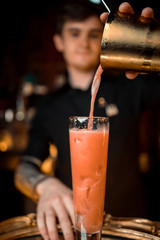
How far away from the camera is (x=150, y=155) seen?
4.26 meters

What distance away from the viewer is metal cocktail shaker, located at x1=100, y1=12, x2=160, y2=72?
801mm

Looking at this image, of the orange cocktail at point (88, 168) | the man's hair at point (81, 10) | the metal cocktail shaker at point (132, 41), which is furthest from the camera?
the man's hair at point (81, 10)

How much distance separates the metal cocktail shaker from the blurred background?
1.96m

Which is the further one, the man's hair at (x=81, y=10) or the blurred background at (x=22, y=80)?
the blurred background at (x=22, y=80)

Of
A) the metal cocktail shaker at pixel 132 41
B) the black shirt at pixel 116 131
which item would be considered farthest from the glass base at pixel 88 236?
the black shirt at pixel 116 131

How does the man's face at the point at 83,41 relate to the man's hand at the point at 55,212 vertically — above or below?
above

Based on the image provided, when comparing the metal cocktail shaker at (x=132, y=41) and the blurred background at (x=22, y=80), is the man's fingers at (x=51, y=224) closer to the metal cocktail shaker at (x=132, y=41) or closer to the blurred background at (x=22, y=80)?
the metal cocktail shaker at (x=132, y=41)

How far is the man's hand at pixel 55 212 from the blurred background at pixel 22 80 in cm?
146

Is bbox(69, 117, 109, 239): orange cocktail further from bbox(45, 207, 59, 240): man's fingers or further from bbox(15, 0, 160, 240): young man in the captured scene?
bbox(15, 0, 160, 240): young man

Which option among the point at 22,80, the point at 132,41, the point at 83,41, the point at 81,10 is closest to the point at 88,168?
the point at 132,41

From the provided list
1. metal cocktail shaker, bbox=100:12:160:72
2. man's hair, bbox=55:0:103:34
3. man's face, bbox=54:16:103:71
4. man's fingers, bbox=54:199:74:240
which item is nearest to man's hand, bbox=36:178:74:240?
man's fingers, bbox=54:199:74:240

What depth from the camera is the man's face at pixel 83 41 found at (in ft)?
6.66

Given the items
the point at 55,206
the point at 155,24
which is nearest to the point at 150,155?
the point at 55,206

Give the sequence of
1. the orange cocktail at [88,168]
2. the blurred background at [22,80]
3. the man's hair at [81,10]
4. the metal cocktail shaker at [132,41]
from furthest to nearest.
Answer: the blurred background at [22,80] → the man's hair at [81,10] → the orange cocktail at [88,168] → the metal cocktail shaker at [132,41]
